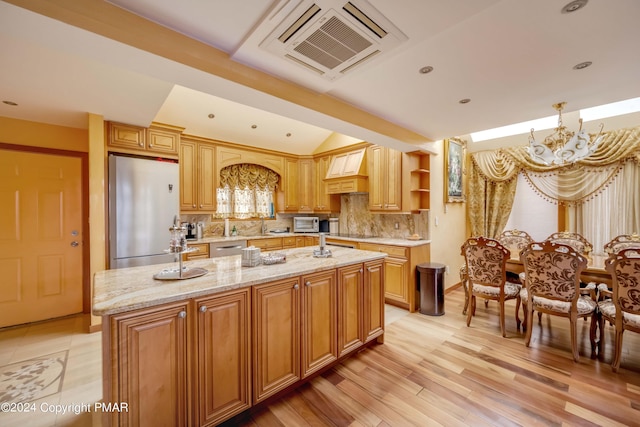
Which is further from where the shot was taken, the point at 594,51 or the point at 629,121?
the point at 629,121

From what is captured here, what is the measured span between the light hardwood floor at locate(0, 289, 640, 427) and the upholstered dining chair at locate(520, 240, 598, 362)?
373 mm

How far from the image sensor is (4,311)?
10.3 ft

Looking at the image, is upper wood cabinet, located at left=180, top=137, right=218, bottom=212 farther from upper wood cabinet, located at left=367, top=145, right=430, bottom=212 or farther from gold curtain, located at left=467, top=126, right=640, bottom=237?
gold curtain, located at left=467, top=126, right=640, bottom=237

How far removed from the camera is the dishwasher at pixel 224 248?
404 cm

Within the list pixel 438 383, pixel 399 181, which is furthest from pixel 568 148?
pixel 438 383

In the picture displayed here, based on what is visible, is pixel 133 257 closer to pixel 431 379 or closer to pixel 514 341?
pixel 431 379

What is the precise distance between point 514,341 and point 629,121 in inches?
132

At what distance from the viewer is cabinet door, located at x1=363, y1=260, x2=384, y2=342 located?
8.34 feet

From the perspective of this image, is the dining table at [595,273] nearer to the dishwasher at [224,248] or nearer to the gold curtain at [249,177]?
the dishwasher at [224,248]

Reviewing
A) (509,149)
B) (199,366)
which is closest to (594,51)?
(509,149)

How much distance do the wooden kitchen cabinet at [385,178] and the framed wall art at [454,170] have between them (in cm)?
90

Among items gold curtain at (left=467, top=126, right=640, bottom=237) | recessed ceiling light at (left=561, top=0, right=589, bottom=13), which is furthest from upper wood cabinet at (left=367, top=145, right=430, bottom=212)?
recessed ceiling light at (left=561, top=0, right=589, bottom=13)

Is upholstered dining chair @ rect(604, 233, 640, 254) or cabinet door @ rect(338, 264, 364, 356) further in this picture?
upholstered dining chair @ rect(604, 233, 640, 254)

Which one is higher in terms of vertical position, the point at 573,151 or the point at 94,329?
the point at 573,151
